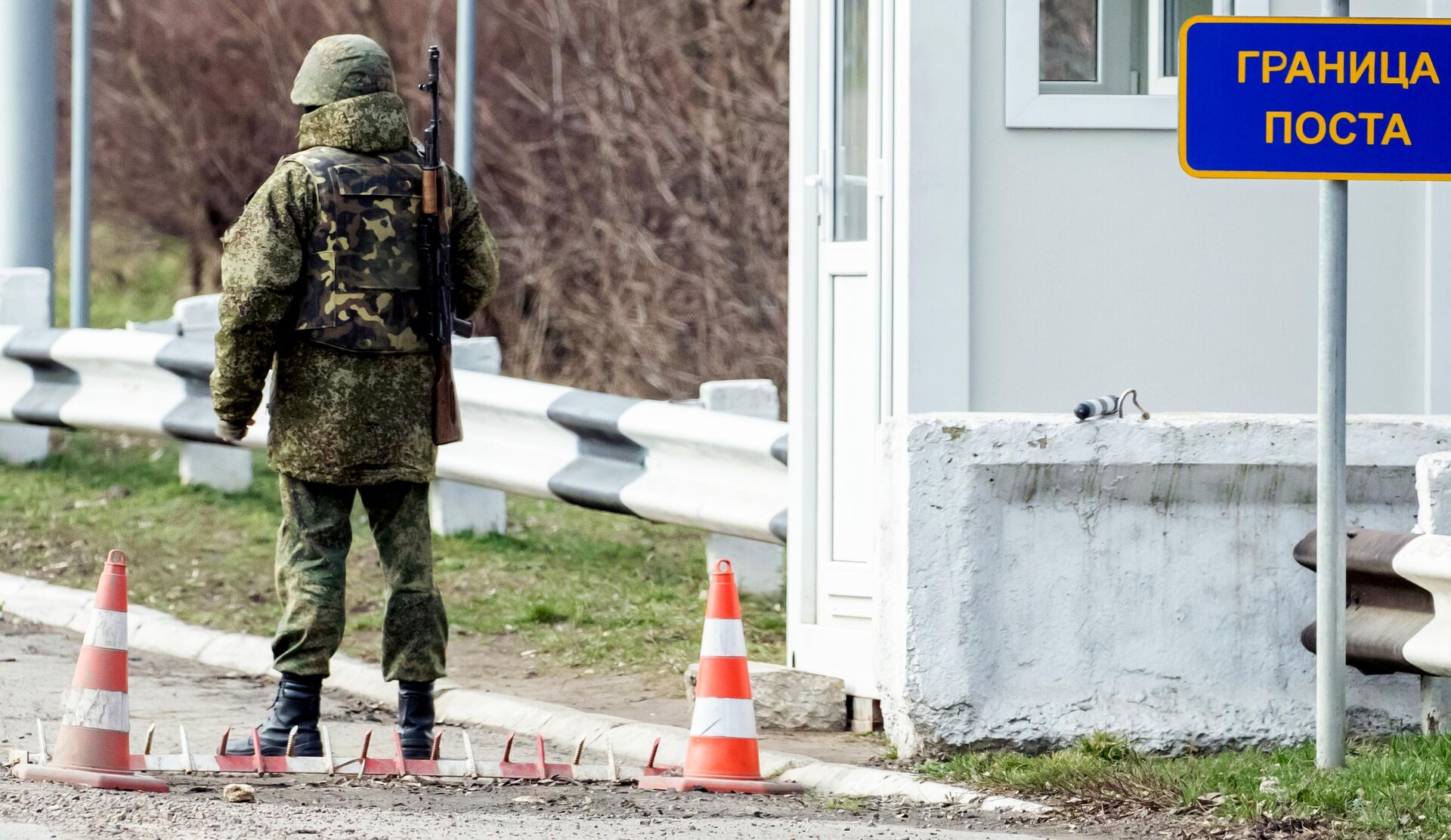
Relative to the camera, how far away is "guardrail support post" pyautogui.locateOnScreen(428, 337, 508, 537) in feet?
30.2

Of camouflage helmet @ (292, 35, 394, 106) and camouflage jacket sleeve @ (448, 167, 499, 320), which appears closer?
camouflage helmet @ (292, 35, 394, 106)

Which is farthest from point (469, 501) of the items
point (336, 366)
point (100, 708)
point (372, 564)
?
point (100, 708)

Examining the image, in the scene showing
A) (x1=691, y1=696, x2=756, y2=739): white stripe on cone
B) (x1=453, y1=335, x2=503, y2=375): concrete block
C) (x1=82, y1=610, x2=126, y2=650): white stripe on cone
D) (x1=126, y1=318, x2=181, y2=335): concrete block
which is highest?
(x1=126, y1=318, x2=181, y2=335): concrete block

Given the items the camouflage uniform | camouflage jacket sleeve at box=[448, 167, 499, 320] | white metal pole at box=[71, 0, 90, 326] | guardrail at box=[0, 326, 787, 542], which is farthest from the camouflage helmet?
white metal pole at box=[71, 0, 90, 326]

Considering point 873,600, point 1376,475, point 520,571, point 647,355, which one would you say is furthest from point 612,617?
point 647,355

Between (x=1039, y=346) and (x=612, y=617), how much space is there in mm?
2477

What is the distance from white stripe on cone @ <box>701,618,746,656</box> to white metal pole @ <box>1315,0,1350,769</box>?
4.58 feet

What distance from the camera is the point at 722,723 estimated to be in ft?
17.4

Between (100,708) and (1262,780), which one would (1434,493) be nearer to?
(1262,780)

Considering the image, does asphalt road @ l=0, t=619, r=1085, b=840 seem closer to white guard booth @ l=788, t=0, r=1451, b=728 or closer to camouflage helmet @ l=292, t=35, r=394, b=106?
white guard booth @ l=788, t=0, r=1451, b=728

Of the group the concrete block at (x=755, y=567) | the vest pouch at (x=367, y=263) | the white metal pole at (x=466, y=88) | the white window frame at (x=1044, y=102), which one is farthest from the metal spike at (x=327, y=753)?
the white metal pole at (x=466, y=88)

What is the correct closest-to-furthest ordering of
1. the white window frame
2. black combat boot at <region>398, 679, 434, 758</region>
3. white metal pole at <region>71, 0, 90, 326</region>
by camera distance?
1. black combat boot at <region>398, 679, 434, 758</region>
2. the white window frame
3. white metal pole at <region>71, 0, 90, 326</region>

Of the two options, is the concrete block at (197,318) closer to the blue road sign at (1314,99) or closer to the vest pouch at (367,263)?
the vest pouch at (367,263)

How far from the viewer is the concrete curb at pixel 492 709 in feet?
17.5
